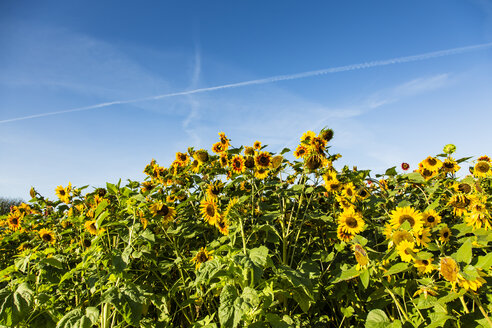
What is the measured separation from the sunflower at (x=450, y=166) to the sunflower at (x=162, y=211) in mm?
Answer: 2500

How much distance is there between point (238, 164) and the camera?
267cm

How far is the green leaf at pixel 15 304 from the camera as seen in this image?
1.53m

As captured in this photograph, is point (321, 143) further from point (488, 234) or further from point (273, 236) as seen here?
point (488, 234)

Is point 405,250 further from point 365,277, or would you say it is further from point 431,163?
point 431,163

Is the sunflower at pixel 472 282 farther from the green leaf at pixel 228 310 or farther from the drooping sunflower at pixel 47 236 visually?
the drooping sunflower at pixel 47 236

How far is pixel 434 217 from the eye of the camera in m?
1.86

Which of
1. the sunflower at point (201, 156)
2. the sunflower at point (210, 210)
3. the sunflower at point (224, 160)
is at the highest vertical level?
the sunflower at point (201, 156)

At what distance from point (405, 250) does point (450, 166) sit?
1.64 metres

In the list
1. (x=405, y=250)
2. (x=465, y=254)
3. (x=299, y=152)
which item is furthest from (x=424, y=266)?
(x=299, y=152)

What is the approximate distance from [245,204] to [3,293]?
1.62 meters

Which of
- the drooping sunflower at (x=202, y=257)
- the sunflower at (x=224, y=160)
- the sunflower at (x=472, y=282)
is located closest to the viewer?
the sunflower at (x=472, y=282)

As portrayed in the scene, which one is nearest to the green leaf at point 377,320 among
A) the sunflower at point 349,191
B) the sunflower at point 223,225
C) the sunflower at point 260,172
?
the sunflower at point 349,191

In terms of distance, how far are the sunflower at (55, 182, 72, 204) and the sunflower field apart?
9 cm

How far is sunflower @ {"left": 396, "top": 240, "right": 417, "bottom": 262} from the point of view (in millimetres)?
1552
